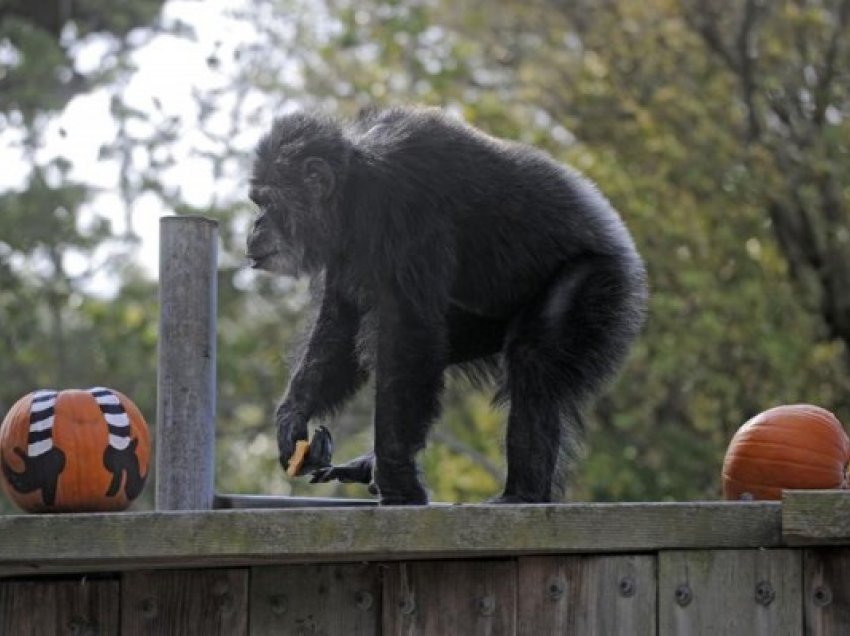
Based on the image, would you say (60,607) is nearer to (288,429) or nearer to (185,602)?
(185,602)

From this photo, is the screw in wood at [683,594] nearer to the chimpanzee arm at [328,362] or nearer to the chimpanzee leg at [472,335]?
the chimpanzee leg at [472,335]

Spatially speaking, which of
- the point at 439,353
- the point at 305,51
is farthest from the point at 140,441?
the point at 305,51

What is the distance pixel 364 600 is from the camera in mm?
3703

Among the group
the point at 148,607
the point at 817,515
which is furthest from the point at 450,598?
the point at 817,515

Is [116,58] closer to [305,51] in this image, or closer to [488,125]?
[305,51]

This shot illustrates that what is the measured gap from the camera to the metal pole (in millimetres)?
4445

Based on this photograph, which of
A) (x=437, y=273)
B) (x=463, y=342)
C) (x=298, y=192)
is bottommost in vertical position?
(x=463, y=342)

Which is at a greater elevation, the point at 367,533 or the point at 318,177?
the point at 318,177

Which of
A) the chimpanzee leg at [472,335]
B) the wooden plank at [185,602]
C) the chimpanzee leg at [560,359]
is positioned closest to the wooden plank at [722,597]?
the wooden plank at [185,602]

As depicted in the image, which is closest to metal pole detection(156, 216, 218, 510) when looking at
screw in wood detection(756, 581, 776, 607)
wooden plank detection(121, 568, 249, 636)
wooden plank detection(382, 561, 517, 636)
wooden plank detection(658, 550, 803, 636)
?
wooden plank detection(121, 568, 249, 636)

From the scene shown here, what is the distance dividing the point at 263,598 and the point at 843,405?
896 cm

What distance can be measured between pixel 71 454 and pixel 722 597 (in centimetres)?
171

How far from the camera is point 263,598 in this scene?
146 inches

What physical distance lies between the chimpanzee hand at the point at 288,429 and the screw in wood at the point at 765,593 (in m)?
1.88
